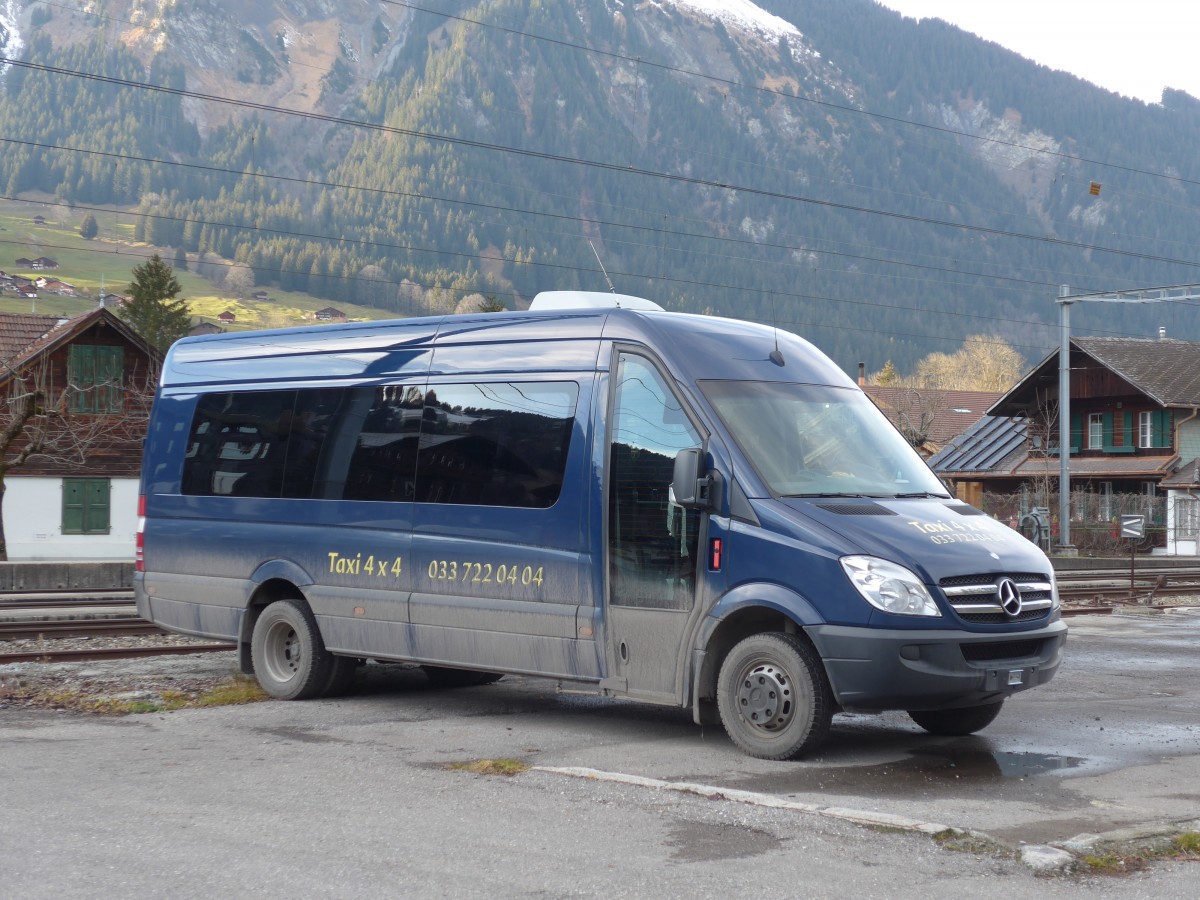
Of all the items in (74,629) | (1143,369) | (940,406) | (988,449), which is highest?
(940,406)

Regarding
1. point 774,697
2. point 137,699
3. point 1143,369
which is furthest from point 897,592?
point 1143,369

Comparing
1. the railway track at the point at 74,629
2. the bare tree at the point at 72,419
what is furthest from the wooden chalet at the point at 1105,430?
the railway track at the point at 74,629

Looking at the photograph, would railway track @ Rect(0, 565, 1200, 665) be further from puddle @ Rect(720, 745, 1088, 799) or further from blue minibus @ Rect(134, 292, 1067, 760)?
puddle @ Rect(720, 745, 1088, 799)

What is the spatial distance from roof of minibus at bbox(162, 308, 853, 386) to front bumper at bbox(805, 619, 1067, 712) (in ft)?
6.29

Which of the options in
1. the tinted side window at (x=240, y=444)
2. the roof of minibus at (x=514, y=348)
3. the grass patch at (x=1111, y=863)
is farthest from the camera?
the tinted side window at (x=240, y=444)

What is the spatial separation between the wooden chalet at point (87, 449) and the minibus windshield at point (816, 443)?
3770cm

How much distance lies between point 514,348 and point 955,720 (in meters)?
Result: 3.71

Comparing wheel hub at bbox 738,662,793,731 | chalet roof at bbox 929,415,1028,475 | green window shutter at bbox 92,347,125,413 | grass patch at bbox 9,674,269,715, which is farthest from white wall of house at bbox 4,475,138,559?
wheel hub at bbox 738,662,793,731

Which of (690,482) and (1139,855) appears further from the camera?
(690,482)

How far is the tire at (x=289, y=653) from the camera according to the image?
11.2 m

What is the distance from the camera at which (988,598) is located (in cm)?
837

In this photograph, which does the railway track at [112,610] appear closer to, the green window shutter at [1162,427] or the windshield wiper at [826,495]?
the windshield wiper at [826,495]

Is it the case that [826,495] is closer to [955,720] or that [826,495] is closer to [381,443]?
[955,720]

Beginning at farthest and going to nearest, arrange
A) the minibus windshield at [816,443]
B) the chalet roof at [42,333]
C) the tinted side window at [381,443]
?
the chalet roof at [42,333], the tinted side window at [381,443], the minibus windshield at [816,443]
